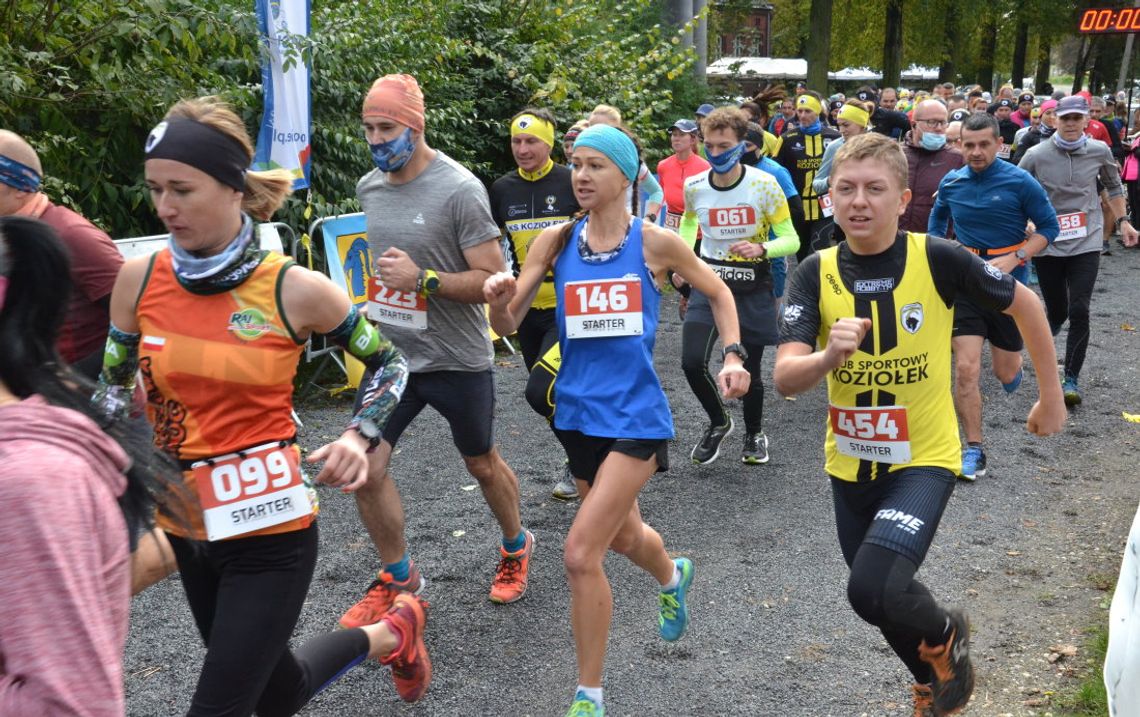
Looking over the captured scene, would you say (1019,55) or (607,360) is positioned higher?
(607,360)

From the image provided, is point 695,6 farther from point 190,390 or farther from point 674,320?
point 190,390

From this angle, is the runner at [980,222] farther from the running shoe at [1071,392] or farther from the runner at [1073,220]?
the running shoe at [1071,392]

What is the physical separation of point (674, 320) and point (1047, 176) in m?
4.08

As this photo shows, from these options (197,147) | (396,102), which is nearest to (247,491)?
(197,147)

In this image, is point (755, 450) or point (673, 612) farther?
point (755, 450)

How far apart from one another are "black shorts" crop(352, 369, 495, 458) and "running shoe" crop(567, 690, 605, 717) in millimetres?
1399

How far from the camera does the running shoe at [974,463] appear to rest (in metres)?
6.71

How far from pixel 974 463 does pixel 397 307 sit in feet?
12.6

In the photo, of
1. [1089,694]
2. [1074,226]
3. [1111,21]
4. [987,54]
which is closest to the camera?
[1089,694]

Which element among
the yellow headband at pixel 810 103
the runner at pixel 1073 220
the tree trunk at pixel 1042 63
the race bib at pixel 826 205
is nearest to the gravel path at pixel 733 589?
the runner at pixel 1073 220

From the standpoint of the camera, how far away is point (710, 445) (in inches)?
279

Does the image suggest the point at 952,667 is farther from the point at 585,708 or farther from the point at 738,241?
the point at 738,241

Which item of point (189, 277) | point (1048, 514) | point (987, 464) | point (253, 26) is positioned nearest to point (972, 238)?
point (987, 464)

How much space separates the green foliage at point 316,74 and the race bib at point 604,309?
4.23 metres
